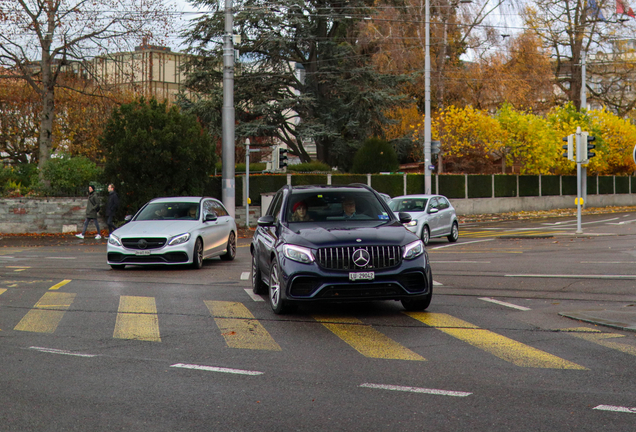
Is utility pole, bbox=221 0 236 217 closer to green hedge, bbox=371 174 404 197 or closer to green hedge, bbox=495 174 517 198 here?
green hedge, bbox=371 174 404 197

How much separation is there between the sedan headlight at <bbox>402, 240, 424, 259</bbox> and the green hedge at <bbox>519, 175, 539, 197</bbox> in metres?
41.3

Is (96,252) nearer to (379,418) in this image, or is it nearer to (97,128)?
(379,418)

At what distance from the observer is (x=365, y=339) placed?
8.05 meters

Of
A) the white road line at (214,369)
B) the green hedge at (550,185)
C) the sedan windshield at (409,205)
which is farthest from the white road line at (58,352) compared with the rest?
the green hedge at (550,185)

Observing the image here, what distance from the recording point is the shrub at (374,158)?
41.1 meters

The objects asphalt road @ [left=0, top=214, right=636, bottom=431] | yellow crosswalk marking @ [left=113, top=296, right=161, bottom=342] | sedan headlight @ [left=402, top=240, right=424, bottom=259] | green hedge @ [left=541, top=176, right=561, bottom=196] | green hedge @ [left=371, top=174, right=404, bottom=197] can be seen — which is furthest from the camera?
green hedge @ [left=541, top=176, right=561, bottom=196]

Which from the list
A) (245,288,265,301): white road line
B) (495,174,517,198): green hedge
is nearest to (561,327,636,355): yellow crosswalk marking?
(245,288,265,301): white road line

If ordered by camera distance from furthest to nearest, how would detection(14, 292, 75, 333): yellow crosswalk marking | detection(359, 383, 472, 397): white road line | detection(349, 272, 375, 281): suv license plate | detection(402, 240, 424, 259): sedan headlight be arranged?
detection(402, 240, 424, 259): sedan headlight < detection(349, 272, 375, 281): suv license plate < detection(14, 292, 75, 333): yellow crosswalk marking < detection(359, 383, 472, 397): white road line

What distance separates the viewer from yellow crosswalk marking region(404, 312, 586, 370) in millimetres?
6820

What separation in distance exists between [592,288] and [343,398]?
24.9 ft

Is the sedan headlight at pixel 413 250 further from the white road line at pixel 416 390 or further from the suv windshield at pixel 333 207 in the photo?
the white road line at pixel 416 390

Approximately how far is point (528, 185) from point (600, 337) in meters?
43.3

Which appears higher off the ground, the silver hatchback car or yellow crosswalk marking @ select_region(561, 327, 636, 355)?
the silver hatchback car

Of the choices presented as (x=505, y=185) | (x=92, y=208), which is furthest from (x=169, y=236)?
(x=505, y=185)
